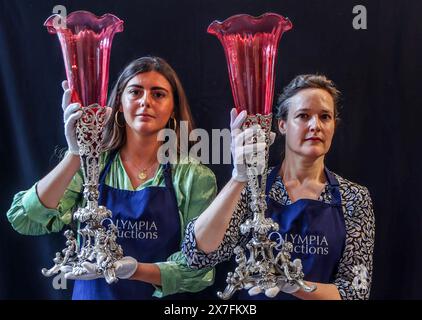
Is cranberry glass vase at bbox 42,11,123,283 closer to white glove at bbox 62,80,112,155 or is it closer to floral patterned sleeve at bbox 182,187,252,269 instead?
white glove at bbox 62,80,112,155

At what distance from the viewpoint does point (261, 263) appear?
149cm

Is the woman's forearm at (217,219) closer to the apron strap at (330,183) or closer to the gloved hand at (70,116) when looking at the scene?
the apron strap at (330,183)

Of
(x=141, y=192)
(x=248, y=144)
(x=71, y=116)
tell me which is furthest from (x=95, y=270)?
(x=248, y=144)

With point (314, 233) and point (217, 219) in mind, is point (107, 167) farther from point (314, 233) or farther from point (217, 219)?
point (314, 233)

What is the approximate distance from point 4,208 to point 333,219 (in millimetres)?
1163

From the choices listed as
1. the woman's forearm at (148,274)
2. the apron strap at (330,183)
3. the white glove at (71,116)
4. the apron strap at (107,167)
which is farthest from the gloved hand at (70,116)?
the apron strap at (330,183)

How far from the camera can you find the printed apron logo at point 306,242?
167cm

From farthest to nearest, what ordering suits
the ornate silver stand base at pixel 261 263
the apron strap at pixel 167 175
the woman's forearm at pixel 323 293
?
the apron strap at pixel 167 175
the woman's forearm at pixel 323 293
the ornate silver stand base at pixel 261 263

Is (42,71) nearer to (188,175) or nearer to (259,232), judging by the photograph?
(188,175)

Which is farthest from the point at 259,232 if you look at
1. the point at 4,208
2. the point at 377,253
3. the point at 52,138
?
the point at 4,208

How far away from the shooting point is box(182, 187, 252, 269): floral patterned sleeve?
64.9 inches

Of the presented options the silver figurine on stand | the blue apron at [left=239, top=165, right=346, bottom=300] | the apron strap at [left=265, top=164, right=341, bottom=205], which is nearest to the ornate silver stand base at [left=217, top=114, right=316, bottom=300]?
the silver figurine on stand

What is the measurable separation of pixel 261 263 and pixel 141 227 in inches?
17.5

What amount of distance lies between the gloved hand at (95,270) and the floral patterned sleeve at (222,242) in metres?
0.18
